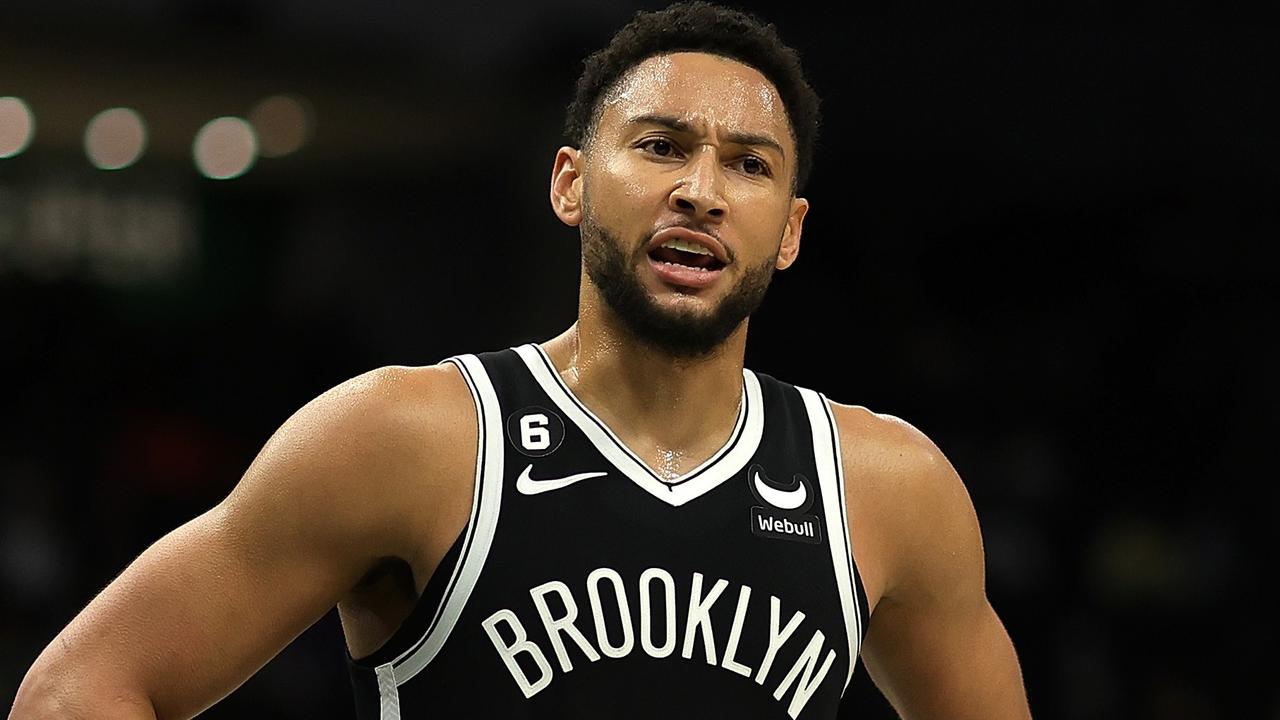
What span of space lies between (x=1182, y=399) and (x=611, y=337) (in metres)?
4.10


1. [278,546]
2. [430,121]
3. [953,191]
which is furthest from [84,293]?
[278,546]

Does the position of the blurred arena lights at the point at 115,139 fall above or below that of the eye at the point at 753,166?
above

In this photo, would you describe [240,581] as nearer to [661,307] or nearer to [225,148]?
[661,307]

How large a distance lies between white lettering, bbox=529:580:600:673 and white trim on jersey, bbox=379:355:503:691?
9 centimetres

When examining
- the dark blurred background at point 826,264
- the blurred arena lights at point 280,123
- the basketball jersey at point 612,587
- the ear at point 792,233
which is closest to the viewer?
the basketball jersey at point 612,587

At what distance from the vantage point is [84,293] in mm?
5266

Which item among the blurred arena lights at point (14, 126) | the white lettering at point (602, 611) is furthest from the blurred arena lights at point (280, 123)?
the white lettering at point (602, 611)

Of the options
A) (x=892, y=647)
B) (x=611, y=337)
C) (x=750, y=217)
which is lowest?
(x=892, y=647)

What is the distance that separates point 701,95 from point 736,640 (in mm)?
793

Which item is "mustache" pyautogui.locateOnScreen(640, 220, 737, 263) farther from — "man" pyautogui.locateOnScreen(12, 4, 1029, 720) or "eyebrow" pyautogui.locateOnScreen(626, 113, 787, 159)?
"eyebrow" pyautogui.locateOnScreen(626, 113, 787, 159)

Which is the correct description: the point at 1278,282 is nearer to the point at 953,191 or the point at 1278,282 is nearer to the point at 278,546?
the point at 953,191

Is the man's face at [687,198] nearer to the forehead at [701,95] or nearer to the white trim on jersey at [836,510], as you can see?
the forehead at [701,95]

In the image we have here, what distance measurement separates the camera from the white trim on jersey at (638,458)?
218cm

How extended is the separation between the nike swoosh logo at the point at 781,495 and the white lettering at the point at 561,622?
0.35m
